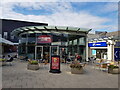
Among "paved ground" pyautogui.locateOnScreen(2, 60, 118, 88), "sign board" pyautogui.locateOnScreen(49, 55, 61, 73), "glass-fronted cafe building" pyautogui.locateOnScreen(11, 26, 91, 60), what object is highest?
A: "glass-fronted cafe building" pyautogui.locateOnScreen(11, 26, 91, 60)

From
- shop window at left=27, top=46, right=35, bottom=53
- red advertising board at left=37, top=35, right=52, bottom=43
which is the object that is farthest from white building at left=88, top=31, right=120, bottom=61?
shop window at left=27, top=46, right=35, bottom=53

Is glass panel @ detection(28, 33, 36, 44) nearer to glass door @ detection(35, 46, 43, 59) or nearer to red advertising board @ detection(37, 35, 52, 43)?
red advertising board @ detection(37, 35, 52, 43)

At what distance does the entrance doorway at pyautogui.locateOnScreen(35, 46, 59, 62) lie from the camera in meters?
15.4

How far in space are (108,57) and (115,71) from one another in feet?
38.8

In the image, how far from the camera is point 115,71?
9.07 meters

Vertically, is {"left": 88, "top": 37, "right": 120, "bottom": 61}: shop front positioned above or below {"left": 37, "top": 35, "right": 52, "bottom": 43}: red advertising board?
below

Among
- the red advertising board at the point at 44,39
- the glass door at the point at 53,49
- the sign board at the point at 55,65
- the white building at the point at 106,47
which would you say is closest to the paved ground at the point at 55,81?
the sign board at the point at 55,65

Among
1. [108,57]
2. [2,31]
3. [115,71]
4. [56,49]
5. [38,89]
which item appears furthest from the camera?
[2,31]

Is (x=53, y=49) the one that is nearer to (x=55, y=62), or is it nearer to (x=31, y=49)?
(x=31, y=49)

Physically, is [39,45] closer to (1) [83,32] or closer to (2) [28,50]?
(2) [28,50]

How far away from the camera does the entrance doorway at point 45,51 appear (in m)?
15.4

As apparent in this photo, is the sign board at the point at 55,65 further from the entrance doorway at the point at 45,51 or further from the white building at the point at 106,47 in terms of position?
the white building at the point at 106,47

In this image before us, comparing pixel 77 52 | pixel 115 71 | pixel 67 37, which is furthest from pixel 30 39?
pixel 115 71

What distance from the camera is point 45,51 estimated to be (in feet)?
50.9
